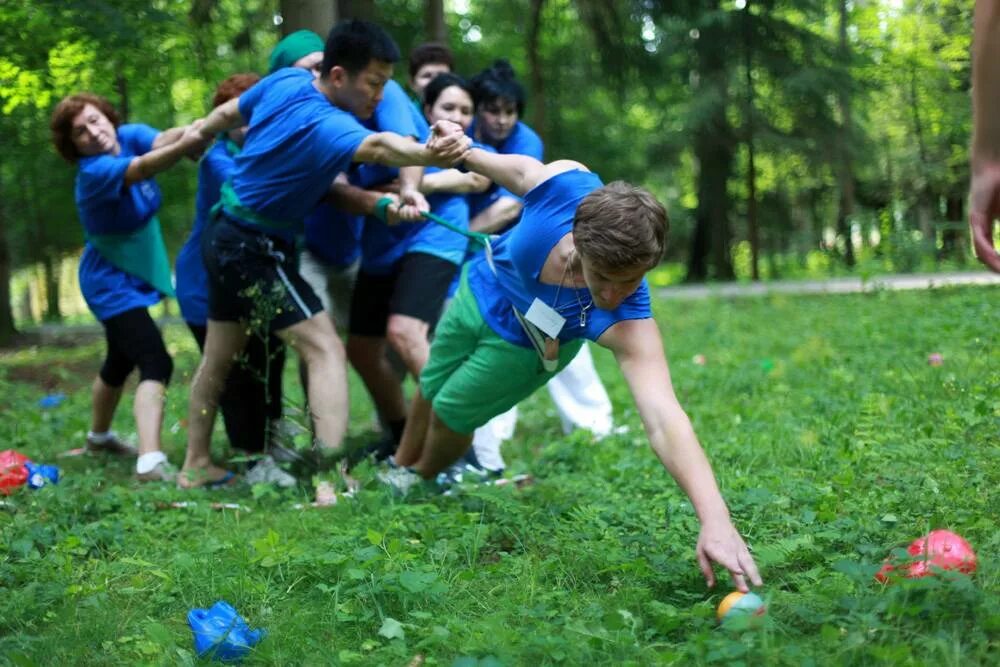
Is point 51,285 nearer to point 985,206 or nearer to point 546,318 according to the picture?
point 546,318

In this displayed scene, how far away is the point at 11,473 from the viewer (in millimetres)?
4496

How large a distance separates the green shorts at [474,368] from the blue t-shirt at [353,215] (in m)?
1.18

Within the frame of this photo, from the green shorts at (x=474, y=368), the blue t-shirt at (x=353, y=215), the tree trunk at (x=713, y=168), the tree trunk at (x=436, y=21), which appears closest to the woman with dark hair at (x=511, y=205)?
the blue t-shirt at (x=353, y=215)

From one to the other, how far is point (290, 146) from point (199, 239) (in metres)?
1.33

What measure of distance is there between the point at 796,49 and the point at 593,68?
196 inches

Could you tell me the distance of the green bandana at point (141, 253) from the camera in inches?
214

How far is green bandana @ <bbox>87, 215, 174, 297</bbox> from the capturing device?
214 inches

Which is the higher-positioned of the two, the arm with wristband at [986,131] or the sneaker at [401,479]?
the arm with wristband at [986,131]

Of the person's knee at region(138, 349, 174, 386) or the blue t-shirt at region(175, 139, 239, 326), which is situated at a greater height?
the blue t-shirt at region(175, 139, 239, 326)

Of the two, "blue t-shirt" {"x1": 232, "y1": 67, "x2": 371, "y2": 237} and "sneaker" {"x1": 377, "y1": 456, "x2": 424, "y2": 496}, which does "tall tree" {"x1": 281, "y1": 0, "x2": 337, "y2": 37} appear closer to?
"blue t-shirt" {"x1": 232, "y1": 67, "x2": 371, "y2": 237}

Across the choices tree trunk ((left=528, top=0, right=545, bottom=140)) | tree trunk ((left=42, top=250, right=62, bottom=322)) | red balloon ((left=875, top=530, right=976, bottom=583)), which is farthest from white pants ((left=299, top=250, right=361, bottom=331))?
tree trunk ((left=42, top=250, right=62, bottom=322))

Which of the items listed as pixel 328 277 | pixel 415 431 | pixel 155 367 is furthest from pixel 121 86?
pixel 415 431

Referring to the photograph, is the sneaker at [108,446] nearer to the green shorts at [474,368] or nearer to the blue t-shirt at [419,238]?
the blue t-shirt at [419,238]

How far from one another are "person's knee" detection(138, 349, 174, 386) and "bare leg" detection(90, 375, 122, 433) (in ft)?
1.46
